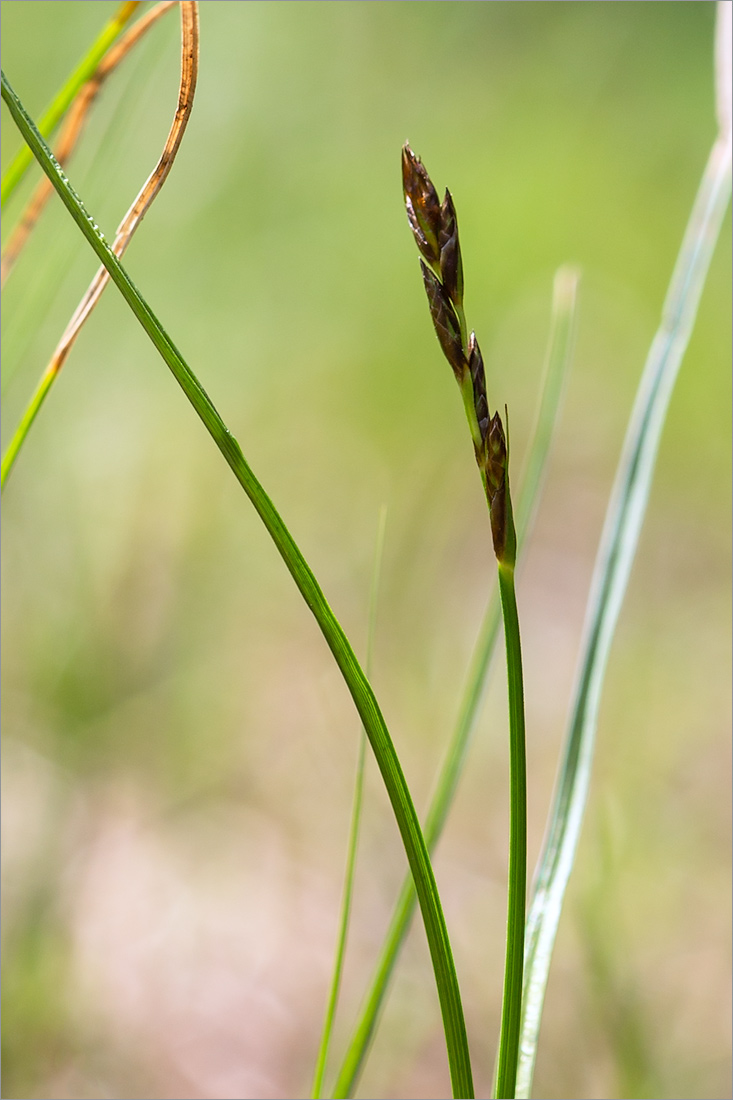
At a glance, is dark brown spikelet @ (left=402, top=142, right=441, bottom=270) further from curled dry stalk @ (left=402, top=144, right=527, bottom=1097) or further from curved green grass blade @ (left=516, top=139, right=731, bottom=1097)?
curved green grass blade @ (left=516, top=139, right=731, bottom=1097)

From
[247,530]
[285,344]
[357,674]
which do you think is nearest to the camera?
[357,674]

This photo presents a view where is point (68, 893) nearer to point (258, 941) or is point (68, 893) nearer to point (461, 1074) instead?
point (258, 941)

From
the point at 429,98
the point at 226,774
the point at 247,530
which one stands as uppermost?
the point at 429,98

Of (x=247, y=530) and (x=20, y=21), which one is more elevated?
(x=20, y=21)

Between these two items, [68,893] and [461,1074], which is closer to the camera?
[461,1074]

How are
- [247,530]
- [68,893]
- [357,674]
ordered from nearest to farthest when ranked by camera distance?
[357,674] → [68,893] → [247,530]


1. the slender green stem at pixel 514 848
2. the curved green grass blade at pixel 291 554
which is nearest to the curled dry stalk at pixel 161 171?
the curved green grass blade at pixel 291 554

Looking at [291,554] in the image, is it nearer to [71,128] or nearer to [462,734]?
[462,734]

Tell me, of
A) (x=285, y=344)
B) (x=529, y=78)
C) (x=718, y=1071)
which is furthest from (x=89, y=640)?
(x=529, y=78)

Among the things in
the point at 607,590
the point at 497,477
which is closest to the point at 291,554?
the point at 497,477
